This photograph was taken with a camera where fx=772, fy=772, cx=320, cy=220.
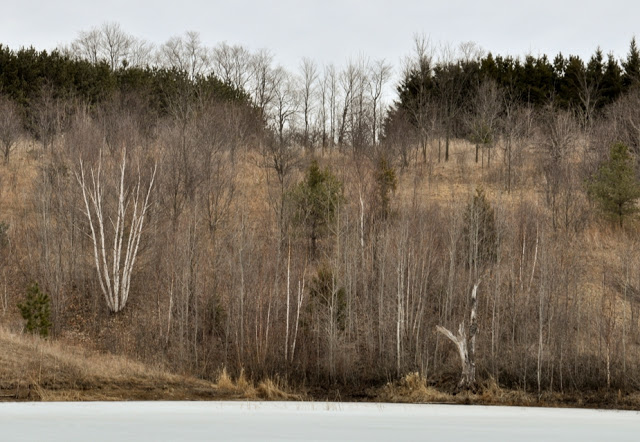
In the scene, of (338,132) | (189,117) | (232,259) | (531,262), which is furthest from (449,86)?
(232,259)

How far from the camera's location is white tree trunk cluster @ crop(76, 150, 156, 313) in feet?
104

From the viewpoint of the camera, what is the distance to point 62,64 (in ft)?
180

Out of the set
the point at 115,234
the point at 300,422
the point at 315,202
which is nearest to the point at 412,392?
the point at 300,422

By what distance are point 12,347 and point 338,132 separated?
41.1 m

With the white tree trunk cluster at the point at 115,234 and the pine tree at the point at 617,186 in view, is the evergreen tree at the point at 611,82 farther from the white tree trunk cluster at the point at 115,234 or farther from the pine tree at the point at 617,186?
the white tree trunk cluster at the point at 115,234

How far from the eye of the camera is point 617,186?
3759 centimetres

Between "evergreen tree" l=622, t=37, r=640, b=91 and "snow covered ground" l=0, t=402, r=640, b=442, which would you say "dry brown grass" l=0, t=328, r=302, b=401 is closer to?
"snow covered ground" l=0, t=402, r=640, b=442

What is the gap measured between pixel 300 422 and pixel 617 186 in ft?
82.5

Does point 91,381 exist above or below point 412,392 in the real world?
above

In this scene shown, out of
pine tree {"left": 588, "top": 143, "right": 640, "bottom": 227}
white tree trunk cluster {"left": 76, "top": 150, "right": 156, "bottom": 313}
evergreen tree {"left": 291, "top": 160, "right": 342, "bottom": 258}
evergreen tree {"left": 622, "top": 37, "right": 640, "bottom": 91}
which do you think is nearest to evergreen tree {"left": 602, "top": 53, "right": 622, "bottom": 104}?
evergreen tree {"left": 622, "top": 37, "right": 640, "bottom": 91}

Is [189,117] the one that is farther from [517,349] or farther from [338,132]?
[517,349]

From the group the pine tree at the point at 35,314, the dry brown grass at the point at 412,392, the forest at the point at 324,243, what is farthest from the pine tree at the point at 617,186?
the pine tree at the point at 35,314

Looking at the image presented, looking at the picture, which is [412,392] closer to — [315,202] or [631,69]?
[315,202]

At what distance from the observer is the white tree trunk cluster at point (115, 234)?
104 ft
